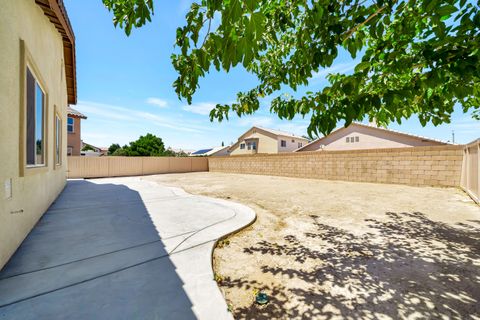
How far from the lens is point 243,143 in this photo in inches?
1321

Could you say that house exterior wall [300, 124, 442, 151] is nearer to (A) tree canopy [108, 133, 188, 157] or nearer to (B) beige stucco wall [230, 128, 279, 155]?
(B) beige stucco wall [230, 128, 279, 155]

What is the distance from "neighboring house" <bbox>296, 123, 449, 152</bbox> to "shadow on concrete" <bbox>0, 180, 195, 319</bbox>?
21099 mm

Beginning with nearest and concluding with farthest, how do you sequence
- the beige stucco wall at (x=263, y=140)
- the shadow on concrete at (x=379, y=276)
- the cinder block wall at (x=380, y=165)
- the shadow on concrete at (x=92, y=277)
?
the shadow on concrete at (x=92, y=277) → the shadow on concrete at (x=379, y=276) → the cinder block wall at (x=380, y=165) → the beige stucco wall at (x=263, y=140)

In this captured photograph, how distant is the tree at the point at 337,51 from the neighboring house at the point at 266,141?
2635 centimetres

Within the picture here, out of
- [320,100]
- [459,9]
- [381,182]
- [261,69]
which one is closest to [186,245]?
[320,100]

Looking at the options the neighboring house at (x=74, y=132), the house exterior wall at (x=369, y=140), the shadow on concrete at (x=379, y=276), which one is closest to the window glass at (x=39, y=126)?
the shadow on concrete at (x=379, y=276)

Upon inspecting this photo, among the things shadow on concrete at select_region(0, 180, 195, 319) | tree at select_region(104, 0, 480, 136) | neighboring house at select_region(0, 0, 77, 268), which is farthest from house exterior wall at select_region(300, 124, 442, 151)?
neighboring house at select_region(0, 0, 77, 268)

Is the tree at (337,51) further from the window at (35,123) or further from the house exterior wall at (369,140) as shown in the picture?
the house exterior wall at (369,140)

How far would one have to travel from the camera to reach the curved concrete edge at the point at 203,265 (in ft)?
6.38

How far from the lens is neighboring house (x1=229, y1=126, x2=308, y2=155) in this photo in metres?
29.1

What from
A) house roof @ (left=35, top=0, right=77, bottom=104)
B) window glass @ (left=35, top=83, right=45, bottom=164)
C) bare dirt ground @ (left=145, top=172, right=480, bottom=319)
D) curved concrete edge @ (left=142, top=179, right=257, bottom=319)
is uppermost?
house roof @ (left=35, top=0, right=77, bottom=104)

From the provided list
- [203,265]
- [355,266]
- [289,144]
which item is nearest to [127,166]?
[203,265]

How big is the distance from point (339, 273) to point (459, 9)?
2.90 meters

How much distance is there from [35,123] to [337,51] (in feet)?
18.0
